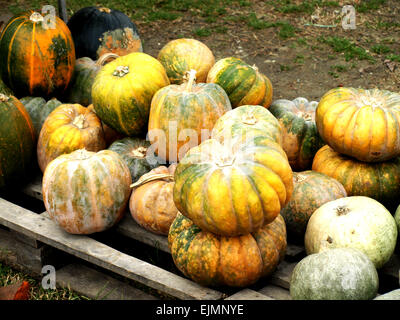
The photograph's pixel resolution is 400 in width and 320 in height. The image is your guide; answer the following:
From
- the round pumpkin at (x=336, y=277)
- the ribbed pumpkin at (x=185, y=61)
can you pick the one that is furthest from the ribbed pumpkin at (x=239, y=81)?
the round pumpkin at (x=336, y=277)

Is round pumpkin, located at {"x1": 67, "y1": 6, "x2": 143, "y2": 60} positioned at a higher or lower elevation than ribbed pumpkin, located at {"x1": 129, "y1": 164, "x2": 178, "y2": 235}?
higher

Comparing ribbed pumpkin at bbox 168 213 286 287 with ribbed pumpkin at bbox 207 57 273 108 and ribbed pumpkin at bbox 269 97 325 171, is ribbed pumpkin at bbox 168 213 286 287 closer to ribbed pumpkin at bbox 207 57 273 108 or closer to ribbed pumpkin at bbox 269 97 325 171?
ribbed pumpkin at bbox 269 97 325 171

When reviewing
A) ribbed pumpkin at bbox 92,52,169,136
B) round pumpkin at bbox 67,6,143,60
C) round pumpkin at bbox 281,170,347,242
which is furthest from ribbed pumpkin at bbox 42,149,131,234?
round pumpkin at bbox 67,6,143,60

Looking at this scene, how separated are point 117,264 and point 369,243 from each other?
4.32 ft

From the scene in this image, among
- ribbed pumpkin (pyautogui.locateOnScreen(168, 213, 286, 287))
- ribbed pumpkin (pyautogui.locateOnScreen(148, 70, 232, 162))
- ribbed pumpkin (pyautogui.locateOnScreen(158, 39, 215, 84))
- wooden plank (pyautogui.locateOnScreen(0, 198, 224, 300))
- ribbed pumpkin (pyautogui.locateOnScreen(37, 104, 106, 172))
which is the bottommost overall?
wooden plank (pyautogui.locateOnScreen(0, 198, 224, 300))

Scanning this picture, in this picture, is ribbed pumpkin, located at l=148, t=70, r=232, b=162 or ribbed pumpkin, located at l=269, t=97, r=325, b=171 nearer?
ribbed pumpkin, located at l=148, t=70, r=232, b=162

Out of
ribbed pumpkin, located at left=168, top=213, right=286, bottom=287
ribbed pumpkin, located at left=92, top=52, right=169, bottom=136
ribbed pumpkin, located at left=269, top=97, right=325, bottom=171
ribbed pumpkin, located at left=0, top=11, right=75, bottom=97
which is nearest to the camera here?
ribbed pumpkin, located at left=168, top=213, right=286, bottom=287

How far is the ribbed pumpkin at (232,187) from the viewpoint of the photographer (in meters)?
2.50

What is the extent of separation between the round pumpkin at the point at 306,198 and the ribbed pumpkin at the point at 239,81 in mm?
815

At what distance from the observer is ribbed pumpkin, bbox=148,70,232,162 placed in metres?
3.35

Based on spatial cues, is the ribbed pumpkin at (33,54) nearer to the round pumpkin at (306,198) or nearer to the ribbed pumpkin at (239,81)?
the ribbed pumpkin at (239,81)

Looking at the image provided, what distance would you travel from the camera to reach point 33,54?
396 centimetres

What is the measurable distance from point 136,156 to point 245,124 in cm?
81
